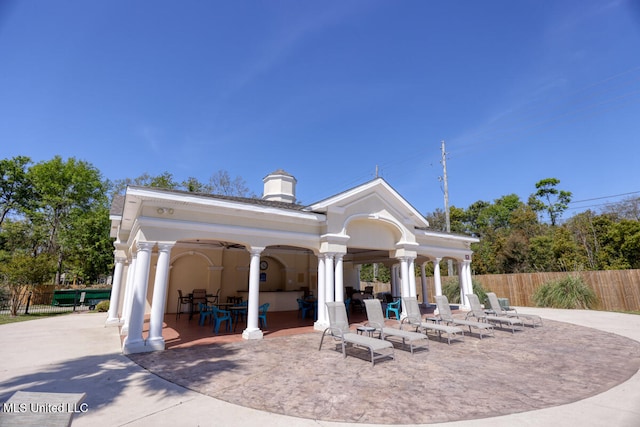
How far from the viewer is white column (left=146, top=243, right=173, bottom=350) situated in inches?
328

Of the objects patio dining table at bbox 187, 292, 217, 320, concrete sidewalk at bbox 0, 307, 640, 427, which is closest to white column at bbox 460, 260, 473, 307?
concrete sidewalk at bbox 0, 307, 640, 427

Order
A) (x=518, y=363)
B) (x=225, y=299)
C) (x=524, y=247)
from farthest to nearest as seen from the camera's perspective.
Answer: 1. (x=524, y=247)
2. (x=225, y=299)
3. (x=518, y=363)

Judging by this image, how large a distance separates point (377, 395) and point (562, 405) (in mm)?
2832

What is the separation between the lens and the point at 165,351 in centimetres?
Answer: 822

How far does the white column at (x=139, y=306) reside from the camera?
809 cm

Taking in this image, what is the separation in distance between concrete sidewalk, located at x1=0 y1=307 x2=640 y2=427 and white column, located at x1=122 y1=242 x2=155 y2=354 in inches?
14.4

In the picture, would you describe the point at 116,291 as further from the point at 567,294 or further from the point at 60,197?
the point at 60,197

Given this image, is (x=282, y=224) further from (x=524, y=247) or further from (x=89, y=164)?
(x=89, y=164)

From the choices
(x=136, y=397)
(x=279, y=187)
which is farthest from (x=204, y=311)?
(x=279, y=187)

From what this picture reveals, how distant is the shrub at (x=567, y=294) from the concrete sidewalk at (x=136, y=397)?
48.8 ft

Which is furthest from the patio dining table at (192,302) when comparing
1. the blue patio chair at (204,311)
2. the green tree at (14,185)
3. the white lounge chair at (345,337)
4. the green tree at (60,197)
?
the green tree at (14,185)

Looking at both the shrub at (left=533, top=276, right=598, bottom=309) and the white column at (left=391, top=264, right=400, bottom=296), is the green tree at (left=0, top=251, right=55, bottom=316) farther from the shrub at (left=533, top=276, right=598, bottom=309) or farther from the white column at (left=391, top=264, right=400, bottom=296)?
the shrub at (left=533, top=276, right=598, bottom=309)

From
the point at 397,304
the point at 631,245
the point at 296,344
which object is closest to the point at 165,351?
the point at 296,344

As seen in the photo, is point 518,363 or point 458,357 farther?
point 458,357
